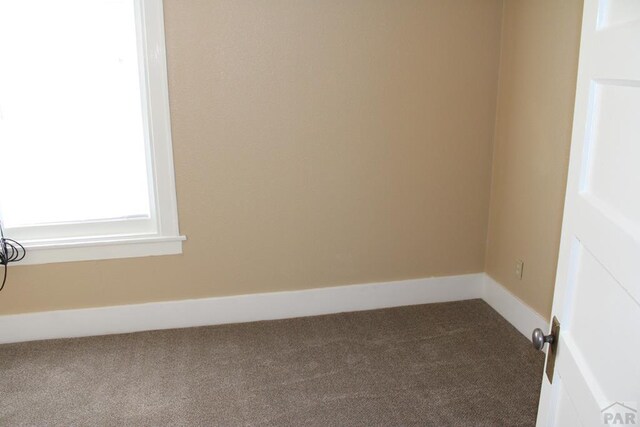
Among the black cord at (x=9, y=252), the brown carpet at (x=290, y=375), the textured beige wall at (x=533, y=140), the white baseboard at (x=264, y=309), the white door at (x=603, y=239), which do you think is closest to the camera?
the white door at (x=603, y=239)

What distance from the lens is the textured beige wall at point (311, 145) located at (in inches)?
114

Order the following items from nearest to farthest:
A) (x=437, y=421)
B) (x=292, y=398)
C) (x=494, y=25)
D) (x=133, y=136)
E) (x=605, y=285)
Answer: (x=605, y=285) < (x=437, y=421) < (x=292, y=398) < (x=133, y=136) < (x=494, y=25)

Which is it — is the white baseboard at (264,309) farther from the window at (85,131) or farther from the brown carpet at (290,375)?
the window at (85,131)

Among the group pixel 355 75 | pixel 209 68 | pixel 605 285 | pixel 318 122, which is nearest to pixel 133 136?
pixel 209 68

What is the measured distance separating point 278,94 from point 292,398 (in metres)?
1.64

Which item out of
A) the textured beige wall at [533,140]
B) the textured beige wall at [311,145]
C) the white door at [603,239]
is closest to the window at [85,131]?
the textured beige wall at [311,145]

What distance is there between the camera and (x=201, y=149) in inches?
116

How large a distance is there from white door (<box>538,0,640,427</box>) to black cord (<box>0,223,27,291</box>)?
9.08 ft

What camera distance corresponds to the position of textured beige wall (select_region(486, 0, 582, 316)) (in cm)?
262

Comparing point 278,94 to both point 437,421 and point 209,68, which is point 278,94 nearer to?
point 209,68

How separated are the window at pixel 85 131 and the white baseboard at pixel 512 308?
200cm

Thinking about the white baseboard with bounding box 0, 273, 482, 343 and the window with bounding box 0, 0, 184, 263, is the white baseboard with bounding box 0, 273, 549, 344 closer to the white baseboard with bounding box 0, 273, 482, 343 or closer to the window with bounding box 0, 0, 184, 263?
the white baseboard with bounding box 0, 273, 482, 343

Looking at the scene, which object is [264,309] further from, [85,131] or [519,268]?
[519,268]

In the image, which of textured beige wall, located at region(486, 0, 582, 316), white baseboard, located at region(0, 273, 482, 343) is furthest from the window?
textured beige wall, located at region(486, 0, 582, 316)
